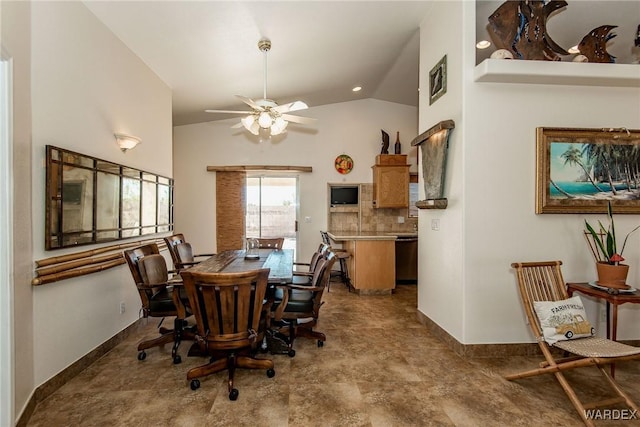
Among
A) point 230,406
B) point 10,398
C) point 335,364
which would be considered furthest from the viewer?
point 335,364

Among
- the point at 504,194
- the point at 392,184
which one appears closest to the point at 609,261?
the point at 504,194

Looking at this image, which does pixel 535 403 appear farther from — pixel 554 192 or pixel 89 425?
pixel 89 425

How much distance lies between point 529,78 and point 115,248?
4100 millimetres

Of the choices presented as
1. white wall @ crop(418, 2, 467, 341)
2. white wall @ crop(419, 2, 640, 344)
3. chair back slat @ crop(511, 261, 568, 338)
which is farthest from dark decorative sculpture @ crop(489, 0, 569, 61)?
chair back slat @ crop(511, 261, 568, 338)

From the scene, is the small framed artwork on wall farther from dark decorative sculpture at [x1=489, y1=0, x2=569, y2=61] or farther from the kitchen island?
the kitchen island

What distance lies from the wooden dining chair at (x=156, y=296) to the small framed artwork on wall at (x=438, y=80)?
3.08 meters

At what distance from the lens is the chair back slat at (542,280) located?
8.02ft

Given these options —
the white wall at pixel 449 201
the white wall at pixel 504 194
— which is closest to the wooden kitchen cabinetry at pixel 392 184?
the white wall at pixel 449 201

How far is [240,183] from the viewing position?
6051 millimetres

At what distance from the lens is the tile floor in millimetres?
1897

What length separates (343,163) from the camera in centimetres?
613

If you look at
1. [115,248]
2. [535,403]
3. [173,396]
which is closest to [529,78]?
[535,403]

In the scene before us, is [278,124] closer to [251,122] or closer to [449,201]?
[251,122]

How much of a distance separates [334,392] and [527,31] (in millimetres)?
3439
